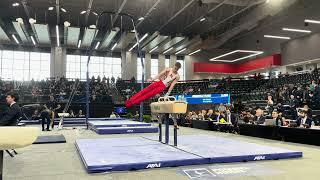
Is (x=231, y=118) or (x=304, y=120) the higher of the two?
(x=304, y=120)

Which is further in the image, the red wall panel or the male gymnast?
the red wall panel

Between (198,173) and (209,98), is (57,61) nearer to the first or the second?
(209,98)

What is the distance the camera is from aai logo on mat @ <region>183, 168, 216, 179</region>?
4.50 meters

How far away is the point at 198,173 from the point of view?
4.66 meters

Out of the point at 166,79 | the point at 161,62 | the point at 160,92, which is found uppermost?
the point at 161,62

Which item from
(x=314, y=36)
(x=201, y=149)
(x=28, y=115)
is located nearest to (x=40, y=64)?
(x=28, y=115)

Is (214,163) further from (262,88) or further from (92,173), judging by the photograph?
(262,88)

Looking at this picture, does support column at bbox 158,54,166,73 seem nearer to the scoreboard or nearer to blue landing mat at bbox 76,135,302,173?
the scoreboard

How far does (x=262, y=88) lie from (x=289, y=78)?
2.52 metres

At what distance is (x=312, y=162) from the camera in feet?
18.6

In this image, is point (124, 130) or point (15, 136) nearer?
point (15, 136)

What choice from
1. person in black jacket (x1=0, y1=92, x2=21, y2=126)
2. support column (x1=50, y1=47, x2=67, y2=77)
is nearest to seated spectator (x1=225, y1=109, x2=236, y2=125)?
person in black jacket (x1=0, y1=92, x2=21, y2=126)

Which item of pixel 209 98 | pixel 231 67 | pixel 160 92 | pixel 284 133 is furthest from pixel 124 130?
pixel 231 67

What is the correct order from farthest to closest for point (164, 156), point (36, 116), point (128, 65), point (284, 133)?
point (128, 65)
point (36, 116)
point (284, 133)
point (164, 156)
